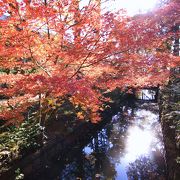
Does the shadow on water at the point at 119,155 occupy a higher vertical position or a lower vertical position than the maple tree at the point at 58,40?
lower

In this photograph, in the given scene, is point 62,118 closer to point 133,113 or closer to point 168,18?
point 133,113

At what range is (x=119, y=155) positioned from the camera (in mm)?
12422

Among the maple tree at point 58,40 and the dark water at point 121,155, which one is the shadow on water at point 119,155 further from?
the maple tree at point 58,40

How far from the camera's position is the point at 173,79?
59.1ft

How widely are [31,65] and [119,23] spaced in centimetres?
356

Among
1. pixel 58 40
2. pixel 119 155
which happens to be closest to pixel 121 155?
pixel 119 155

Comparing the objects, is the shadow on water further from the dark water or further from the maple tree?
the maple tree

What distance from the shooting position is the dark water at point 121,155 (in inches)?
399

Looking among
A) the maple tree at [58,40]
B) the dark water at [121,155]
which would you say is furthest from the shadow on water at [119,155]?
the maple tree at [58,40]

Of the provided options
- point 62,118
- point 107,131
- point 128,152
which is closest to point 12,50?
point 62,118

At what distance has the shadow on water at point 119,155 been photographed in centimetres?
1013

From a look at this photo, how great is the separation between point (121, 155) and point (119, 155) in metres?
0.11

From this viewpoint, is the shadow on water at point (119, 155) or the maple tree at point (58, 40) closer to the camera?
the maple tree at point (58, 40)

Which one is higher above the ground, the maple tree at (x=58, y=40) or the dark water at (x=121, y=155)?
the maple tree at (x=58, y=40)
